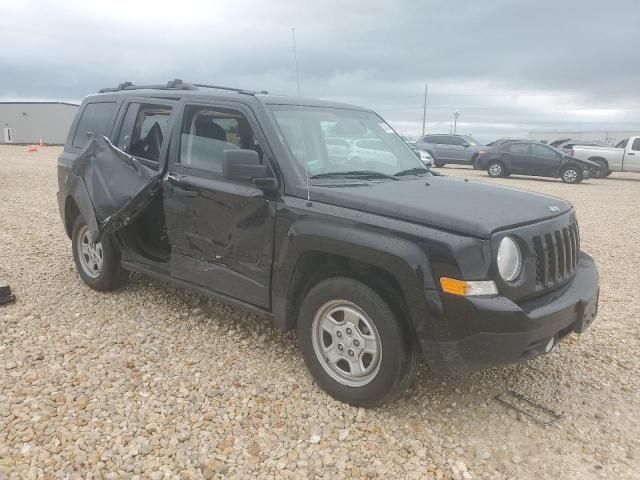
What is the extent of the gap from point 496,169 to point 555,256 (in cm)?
1887

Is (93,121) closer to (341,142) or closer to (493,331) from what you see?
(341,142)

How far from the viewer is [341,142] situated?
13.5 feet

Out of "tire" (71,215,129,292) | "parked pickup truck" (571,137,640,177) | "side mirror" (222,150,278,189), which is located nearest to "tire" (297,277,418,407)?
"side mirror" (222,150,278,189)

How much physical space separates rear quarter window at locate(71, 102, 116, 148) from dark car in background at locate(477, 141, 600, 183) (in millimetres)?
18022

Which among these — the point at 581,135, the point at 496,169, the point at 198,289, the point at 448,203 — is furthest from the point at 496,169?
the point at 581,135

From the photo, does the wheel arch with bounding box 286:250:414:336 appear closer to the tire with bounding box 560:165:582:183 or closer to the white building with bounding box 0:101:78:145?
the tire with bounding box 560:165:582:183

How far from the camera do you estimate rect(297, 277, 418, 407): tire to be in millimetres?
3021

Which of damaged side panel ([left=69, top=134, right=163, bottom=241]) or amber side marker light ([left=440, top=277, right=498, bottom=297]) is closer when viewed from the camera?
amber side marker light ([left=440, top=277, right=498, bottom=297])

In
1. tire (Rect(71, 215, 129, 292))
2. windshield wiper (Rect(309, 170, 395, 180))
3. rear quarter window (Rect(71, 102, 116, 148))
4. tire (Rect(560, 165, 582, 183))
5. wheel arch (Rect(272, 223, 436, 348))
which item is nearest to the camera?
wheel arch (Rect(272, 223, 436, 348))

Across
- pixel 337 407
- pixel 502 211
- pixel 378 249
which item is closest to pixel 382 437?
pixel 337 407

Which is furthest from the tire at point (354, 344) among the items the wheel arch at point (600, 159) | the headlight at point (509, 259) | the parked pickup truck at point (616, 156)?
the wheel arch at point (600, 159)

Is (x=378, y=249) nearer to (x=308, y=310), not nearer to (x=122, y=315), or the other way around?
(x=308, y=310)

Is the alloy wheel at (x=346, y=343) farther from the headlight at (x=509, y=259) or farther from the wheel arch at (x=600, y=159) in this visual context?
the wheel arch at (x=600, y=159)

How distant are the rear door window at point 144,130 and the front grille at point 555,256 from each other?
2973mm
